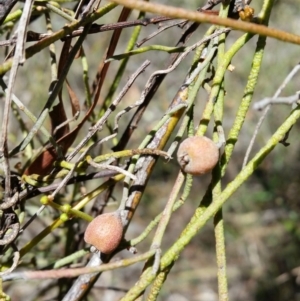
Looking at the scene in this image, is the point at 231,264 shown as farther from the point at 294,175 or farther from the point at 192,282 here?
the point at 294,175

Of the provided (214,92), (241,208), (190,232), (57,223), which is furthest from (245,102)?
(241,208)

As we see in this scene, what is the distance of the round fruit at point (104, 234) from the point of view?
0.52 meters

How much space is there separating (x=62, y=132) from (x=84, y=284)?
0.19 m

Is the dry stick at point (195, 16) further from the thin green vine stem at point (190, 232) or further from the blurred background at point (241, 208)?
the blurred background at point (241, 208)

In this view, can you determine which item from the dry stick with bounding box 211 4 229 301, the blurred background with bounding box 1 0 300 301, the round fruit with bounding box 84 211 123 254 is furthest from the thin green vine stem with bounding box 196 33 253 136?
the blurred background with bounding box 1 0 300 301

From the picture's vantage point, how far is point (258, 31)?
0.41m

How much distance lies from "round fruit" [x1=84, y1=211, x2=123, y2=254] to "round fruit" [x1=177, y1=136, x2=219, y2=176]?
91 mm

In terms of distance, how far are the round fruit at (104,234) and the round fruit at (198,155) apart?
3.6 inches

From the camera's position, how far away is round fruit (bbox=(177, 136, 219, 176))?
50cm

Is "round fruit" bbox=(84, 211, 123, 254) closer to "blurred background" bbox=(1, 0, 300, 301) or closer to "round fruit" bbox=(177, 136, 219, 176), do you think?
"round fruit" bbox=(177, 136, 219, 176)

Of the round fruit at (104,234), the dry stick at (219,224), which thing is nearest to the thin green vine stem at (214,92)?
the dry stick at (219,224)

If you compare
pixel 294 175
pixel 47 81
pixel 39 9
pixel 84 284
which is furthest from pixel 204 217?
pixel 47 81

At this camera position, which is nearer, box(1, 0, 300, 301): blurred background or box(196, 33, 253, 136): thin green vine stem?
box(196, 33, 253, 136): thin green vine stem

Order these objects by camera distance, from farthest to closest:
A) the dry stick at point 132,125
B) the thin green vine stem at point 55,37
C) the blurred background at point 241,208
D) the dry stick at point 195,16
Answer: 1. the blurred background at point 241,208
2. the dry stick at point 132,125
3. the thin green vine stem at point 55,37
4. the dry stick at point 195,16
